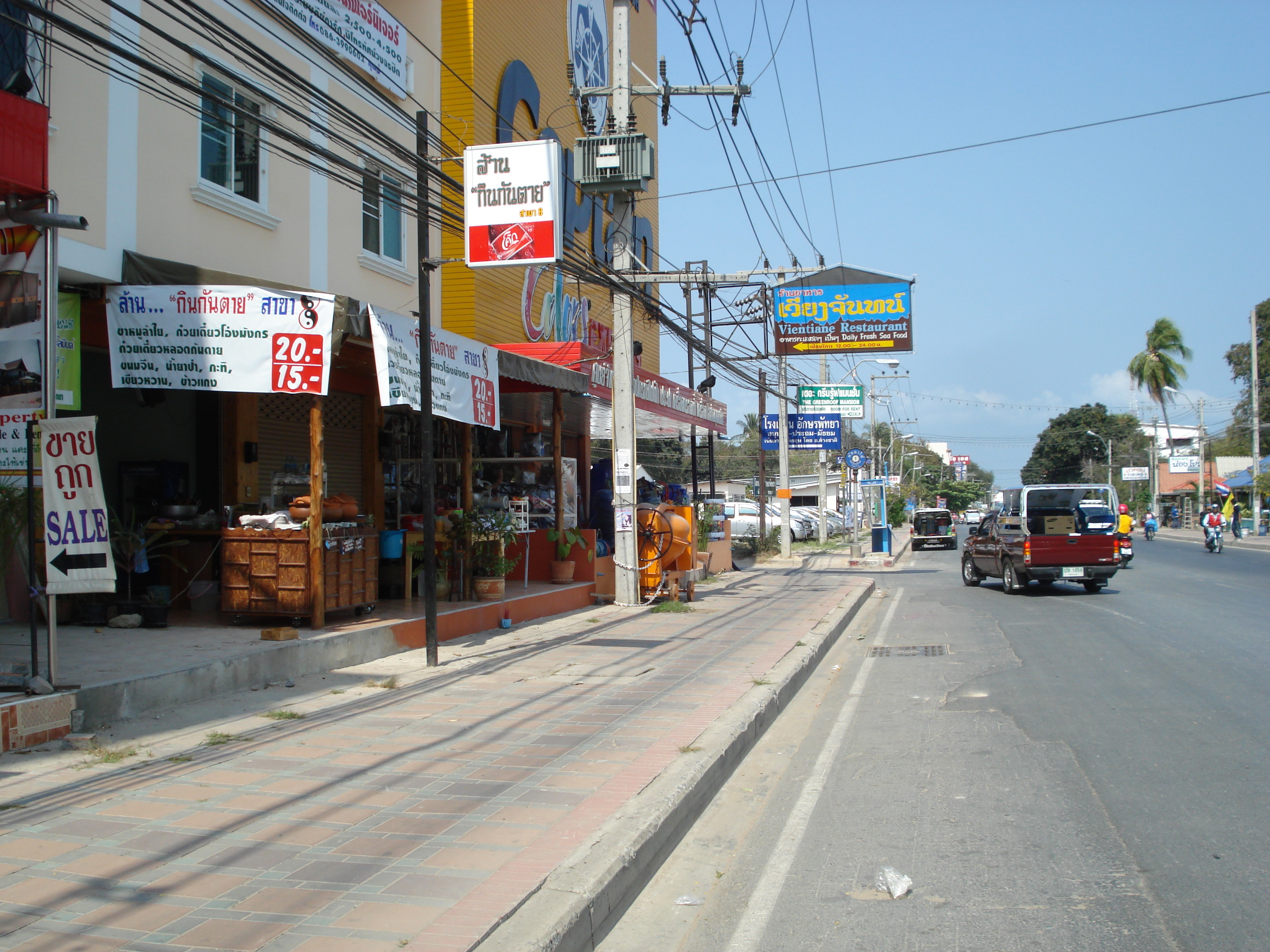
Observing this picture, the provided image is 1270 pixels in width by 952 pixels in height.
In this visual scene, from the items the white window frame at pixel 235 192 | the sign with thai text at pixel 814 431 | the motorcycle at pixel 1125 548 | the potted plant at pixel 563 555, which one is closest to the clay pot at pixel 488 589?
the potted plant at pixel 563 555

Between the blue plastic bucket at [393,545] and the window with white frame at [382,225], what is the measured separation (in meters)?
4.63

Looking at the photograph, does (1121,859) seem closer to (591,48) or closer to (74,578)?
(74,578)

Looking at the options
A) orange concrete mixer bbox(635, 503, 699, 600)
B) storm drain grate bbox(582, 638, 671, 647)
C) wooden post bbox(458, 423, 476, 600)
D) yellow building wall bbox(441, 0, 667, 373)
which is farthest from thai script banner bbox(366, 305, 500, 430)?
orange concrete mixer bbox(635, 503, 699, 600)

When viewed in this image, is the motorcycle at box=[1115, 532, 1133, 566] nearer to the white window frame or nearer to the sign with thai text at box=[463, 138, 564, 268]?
the sign with thai text at box=[463, 138, 564, 268]

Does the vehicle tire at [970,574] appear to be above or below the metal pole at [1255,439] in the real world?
below

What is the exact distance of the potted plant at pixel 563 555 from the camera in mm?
15281

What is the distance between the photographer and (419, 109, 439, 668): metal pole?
9594mm

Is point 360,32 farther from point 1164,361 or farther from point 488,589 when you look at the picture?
point 1164,361

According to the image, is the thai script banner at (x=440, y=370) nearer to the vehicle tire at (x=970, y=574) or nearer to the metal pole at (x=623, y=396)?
the metal pole at (x=623, y=396)

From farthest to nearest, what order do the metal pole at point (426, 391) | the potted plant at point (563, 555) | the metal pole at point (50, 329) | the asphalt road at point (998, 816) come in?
1. the potted plant at point (563, 555)
2. the metal pole at point (426, 391)
3. the metal pole at point (50, 329)
4. the asphalt road at point (998, 816)

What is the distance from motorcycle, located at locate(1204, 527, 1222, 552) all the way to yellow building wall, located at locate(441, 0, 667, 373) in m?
25.6

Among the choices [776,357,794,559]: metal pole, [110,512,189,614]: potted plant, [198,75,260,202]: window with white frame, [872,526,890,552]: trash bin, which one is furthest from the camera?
[872,526,890,552]: trash bin

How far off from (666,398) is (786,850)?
13436 mm

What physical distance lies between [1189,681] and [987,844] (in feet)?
17.9
